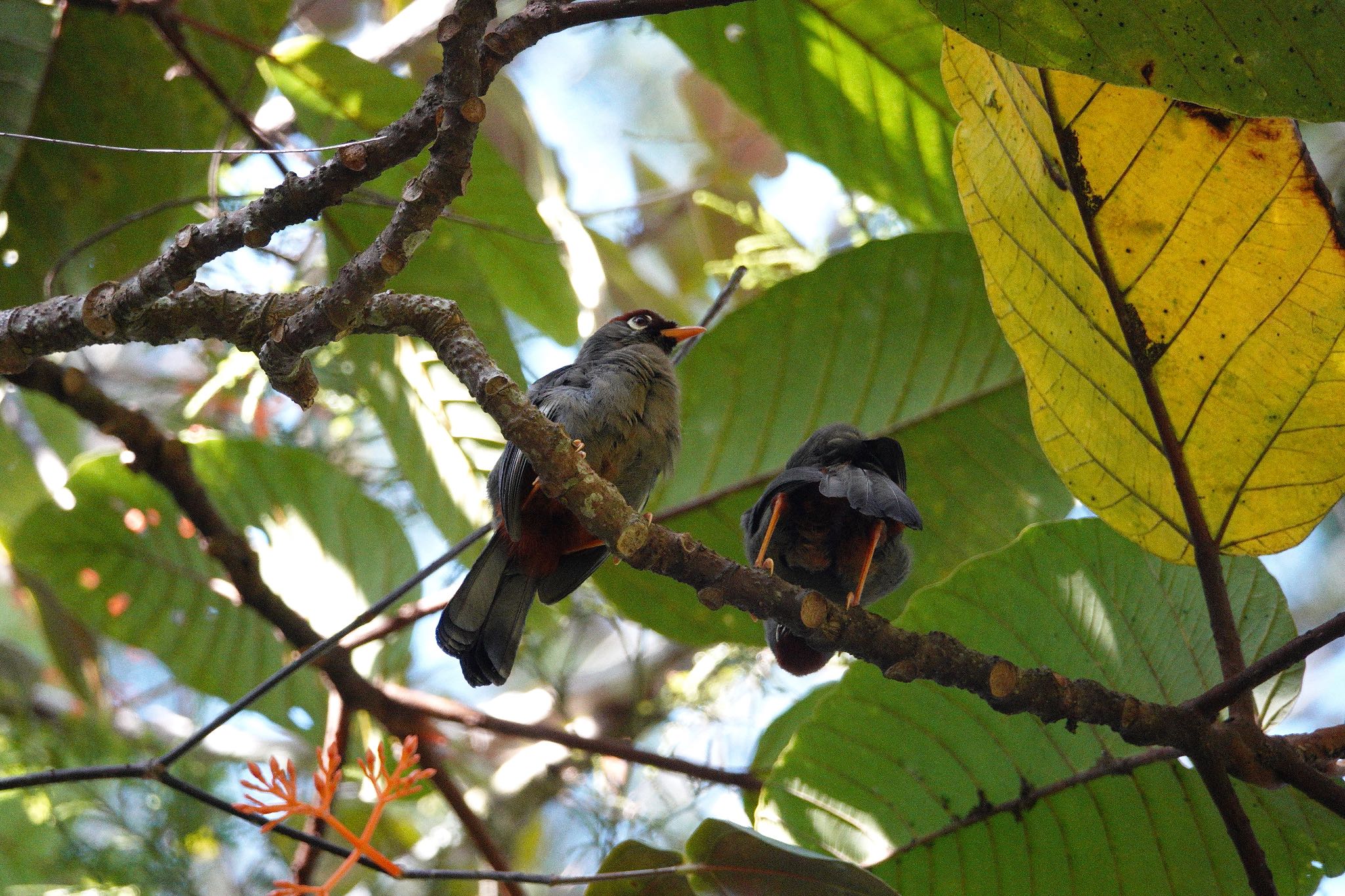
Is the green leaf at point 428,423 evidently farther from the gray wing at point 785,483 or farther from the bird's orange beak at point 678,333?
the gray wing at point 785,483

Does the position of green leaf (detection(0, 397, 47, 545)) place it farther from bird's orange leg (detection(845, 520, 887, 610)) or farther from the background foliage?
bird's orange leg (detection(845, 520, 887, 610))

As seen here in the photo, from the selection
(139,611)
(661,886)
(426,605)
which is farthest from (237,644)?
(661,886)

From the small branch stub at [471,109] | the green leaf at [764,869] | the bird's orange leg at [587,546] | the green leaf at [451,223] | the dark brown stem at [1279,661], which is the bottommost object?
the green leaf at [764,869]

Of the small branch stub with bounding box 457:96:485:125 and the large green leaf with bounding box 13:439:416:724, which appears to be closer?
the small branch stub with bounding box 457:96:485:125

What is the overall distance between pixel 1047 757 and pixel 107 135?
2.60 m

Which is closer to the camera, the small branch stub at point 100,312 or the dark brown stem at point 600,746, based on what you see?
the small branch stub at point 100,312

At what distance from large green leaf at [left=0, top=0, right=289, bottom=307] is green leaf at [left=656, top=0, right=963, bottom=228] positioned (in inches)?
44.0

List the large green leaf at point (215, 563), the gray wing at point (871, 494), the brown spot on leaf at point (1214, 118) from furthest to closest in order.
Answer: the large green leaf at point (215, 563), the brown spot on leaf at point (1214, 118), the gray wing at point (871, 494)

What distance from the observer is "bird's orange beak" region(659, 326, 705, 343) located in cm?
282

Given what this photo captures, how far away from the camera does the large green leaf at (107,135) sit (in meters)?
2.80

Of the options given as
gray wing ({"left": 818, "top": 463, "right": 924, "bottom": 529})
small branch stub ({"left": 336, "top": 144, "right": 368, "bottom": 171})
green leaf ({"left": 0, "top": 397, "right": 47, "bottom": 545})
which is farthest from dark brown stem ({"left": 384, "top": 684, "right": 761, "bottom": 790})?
green leaf ({"left": 0, "top": 397, "right": 47, "bottom": 545})

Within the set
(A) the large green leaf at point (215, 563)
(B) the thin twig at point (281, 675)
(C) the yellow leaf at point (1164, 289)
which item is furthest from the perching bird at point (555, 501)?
(A) the large green leaf at point (215, 563)

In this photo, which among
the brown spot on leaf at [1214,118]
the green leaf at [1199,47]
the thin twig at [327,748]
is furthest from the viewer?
the thin twig at [327,748]

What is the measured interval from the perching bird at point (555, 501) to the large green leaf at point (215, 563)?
1042mm
